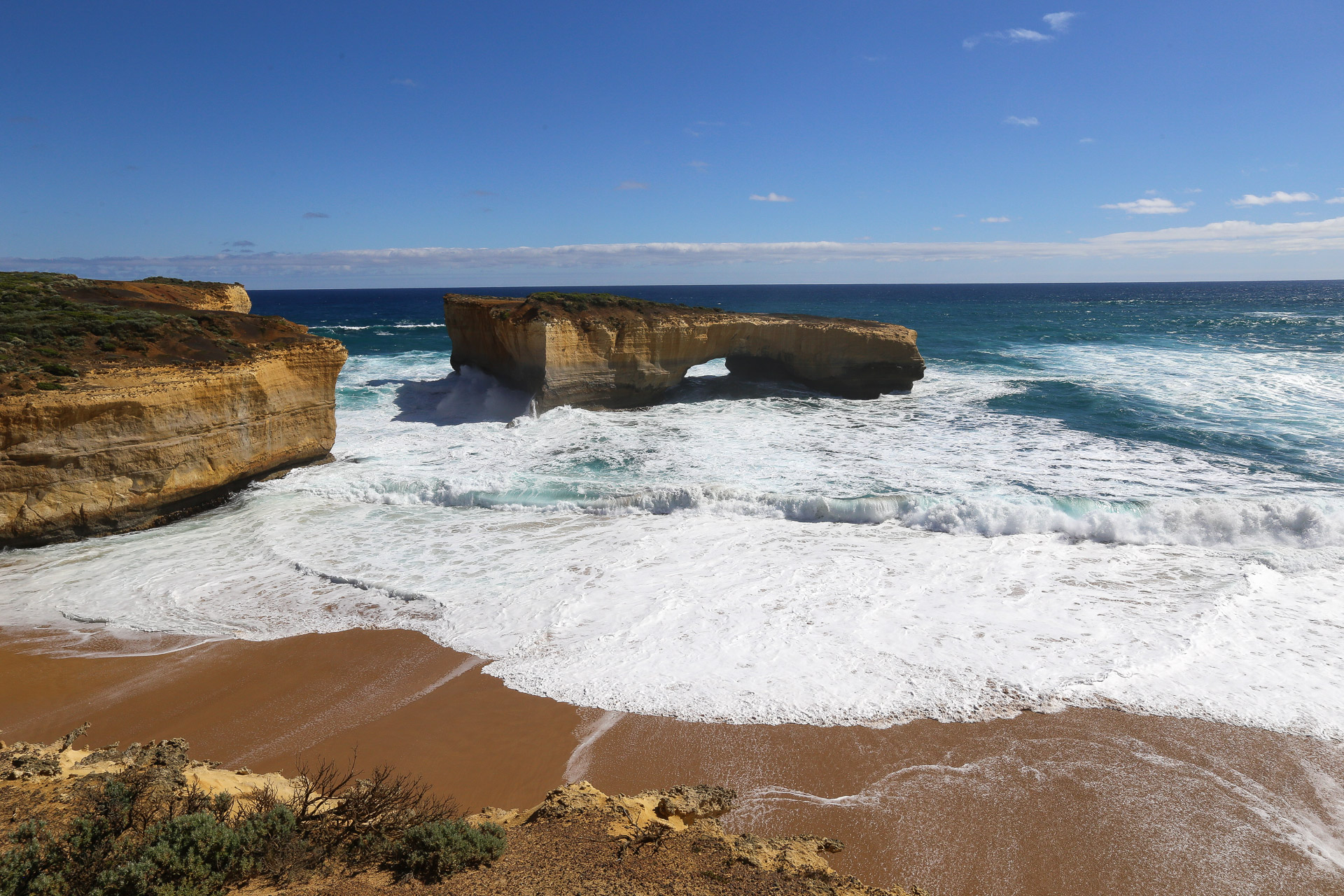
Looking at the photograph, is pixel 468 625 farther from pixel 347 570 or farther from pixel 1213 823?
pixel 1213 823

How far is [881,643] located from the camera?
7199 millimetres

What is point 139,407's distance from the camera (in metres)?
9.98

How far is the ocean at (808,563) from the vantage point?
6691 mm

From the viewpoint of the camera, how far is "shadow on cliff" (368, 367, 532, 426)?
18.1 metres

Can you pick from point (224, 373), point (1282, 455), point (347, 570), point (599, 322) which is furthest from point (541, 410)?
point (1282, 455)

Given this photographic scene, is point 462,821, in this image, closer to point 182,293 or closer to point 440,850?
point 440,850

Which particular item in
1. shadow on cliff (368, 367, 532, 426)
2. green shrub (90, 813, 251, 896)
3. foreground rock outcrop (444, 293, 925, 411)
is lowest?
green shrub (90, 813, 251, 896)

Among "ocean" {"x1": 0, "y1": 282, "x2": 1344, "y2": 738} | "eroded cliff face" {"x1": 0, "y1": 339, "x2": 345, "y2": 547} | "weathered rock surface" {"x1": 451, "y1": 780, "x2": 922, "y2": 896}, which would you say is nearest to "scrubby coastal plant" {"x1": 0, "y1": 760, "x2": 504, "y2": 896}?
"weathered rock surface" {"x1": 451, "y1": 780, "x2": 922, "y2": 896}

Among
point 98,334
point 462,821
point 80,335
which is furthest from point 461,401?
point 462,821

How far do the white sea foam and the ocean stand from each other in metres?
0.04

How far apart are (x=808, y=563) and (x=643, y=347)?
1165cm

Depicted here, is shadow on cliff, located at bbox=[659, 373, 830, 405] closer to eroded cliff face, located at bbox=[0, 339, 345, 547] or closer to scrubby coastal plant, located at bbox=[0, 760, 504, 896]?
eroded cliff face, located at bbox=[0, 339, 345, 547]

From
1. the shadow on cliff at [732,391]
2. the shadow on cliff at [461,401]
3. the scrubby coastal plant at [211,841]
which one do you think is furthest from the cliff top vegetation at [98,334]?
the shadow on cliff at [732,391]

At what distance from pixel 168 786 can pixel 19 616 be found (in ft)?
18.4
